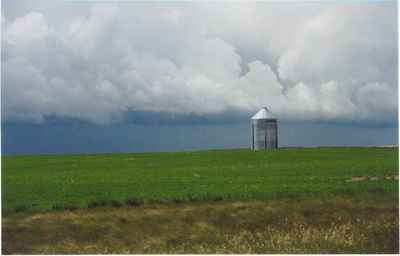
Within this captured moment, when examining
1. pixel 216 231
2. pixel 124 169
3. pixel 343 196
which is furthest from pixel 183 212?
pixel 124 169

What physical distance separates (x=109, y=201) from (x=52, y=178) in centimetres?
874

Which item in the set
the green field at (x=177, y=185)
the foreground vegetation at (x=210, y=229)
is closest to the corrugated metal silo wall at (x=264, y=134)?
the green field at (x=177, y=185)

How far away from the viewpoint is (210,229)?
2008 centimetres

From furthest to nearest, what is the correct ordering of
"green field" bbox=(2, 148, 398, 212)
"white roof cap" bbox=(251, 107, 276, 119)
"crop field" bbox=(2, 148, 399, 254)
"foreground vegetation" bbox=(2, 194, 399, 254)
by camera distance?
1. "white roof cap" bbox=(251, 107, 276, 119)
2. "green field" bbox=(2, 148, 398, 212)
3. "crop field" bbox=(2, 148, 399, 254)
4. "foreground vegetation" bbox=(2, 194, 399, 254)

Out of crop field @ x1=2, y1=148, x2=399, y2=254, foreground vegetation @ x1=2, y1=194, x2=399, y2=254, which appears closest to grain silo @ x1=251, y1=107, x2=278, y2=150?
crop field @ x1=2, y1=148, x2=399, y2=254

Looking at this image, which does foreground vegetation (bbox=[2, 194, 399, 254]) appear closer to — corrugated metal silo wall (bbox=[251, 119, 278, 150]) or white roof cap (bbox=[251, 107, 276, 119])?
corrugated metal silo wall (bbox=[251, 119, 278, 150])

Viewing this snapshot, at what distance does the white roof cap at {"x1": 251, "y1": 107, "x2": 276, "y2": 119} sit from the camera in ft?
245

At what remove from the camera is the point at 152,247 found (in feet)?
61.7

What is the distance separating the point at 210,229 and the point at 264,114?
5559 cm

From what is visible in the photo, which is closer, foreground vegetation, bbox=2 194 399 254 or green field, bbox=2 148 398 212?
foreground vegetation, bbox=2 194 399 254

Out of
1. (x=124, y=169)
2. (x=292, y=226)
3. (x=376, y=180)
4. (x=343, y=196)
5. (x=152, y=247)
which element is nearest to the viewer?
(x=152, y=247)

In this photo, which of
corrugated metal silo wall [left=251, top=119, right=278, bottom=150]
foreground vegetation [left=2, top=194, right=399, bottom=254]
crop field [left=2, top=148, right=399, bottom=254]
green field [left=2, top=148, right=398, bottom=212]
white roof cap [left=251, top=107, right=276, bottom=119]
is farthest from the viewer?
white roof cap [left=251, top=107, right=276, bottom=119]

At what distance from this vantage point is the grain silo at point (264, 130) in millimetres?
71931

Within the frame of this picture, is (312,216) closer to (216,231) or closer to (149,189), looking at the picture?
(216,231)
